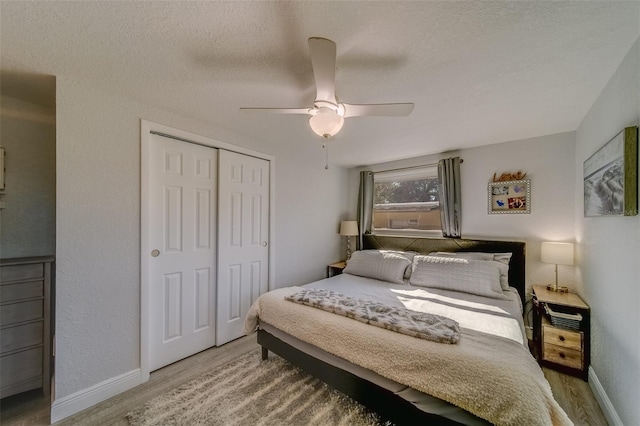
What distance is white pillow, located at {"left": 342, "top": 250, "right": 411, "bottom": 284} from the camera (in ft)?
9.46

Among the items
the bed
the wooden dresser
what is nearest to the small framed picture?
the bed

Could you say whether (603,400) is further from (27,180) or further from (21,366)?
(27,180)

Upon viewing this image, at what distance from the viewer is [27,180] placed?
6.45 feet

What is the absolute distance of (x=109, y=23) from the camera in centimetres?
119

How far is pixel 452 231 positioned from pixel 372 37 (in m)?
2.74

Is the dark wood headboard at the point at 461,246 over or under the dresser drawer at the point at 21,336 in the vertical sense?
over

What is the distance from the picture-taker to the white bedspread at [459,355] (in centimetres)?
108

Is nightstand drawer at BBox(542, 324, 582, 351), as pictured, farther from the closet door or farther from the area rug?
the closet door

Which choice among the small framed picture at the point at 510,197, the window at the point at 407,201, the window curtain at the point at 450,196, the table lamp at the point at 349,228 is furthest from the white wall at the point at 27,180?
the small framed picture at the point at 510,197

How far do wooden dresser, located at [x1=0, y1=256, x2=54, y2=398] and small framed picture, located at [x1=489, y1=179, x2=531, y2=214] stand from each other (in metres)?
4.39

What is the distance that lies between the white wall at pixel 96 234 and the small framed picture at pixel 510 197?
11.9ft

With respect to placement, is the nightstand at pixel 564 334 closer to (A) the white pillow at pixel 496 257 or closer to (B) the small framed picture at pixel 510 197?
(A) the white pillow at pixel 496 257

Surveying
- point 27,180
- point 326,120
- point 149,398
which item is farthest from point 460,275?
point 27,180

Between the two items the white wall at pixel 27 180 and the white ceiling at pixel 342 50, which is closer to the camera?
the white ceiling at pixel 342 50
